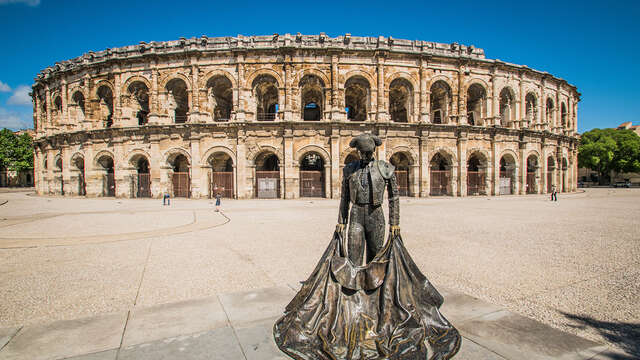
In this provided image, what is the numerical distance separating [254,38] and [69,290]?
18.3m

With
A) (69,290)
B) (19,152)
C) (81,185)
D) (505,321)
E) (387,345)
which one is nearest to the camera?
(387,345)

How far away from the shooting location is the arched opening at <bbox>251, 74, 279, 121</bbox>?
1844 cm

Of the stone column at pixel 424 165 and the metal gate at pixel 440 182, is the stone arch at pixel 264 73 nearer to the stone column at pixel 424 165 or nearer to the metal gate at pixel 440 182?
the stone column at pixel 424 165

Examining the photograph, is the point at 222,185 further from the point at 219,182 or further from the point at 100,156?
the point at 100,156

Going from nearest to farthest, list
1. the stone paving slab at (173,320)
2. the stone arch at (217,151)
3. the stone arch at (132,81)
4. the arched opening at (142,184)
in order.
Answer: the stone paving slab at (173,320) < the stone arch at (217,151) < the stone arch at (132,81) < the arched opening at (142,184)

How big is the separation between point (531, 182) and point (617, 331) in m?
24.5

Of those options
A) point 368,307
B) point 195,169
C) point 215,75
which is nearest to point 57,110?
point 195,169

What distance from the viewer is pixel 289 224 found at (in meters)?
8.55

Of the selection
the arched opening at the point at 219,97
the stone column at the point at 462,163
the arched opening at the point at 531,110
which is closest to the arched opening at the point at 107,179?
the arched opening at the point at 219,97

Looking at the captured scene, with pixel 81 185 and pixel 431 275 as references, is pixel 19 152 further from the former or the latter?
pixel 431 275

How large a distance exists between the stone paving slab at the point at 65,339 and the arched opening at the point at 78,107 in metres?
26.0

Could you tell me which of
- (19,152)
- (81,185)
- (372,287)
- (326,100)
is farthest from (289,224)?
(19,152)

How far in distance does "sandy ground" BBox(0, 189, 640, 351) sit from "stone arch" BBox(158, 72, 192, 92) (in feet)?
41.9

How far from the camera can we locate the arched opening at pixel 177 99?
19016mm
